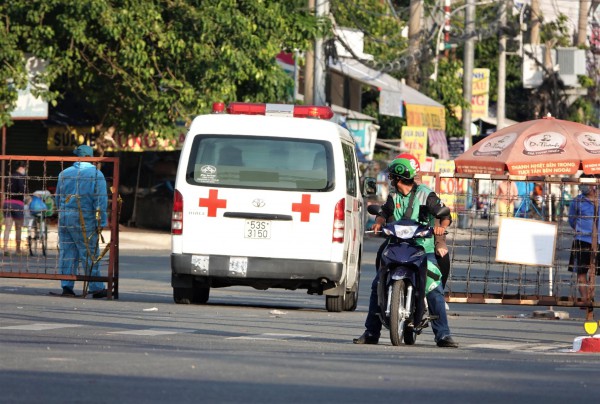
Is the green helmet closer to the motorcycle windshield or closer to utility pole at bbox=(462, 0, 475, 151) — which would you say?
the motorcycle windshield

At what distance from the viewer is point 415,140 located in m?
41.7

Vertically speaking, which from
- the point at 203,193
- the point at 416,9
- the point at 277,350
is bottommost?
the point at 277,350

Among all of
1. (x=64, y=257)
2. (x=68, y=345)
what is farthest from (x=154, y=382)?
(x=64, y=257)

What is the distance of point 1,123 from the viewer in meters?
29.7

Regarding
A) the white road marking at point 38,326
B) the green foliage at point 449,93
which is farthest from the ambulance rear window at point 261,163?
the green foliage at point 449,93

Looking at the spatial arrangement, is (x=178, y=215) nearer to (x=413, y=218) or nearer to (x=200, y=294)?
(x=200, y=294)

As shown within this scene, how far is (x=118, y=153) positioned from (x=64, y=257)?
19619 mm

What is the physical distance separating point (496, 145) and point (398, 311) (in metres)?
7.36

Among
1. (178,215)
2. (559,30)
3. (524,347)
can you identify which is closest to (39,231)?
(178,215)

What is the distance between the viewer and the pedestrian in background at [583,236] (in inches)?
684

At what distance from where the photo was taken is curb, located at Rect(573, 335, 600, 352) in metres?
12.8

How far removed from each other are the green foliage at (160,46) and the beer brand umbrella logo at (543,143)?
1225 cm

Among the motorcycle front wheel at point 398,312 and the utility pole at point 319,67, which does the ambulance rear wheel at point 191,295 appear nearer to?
the motorcycle front wheel at point 398,312

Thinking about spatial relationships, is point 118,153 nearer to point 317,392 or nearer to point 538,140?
point 538,140
